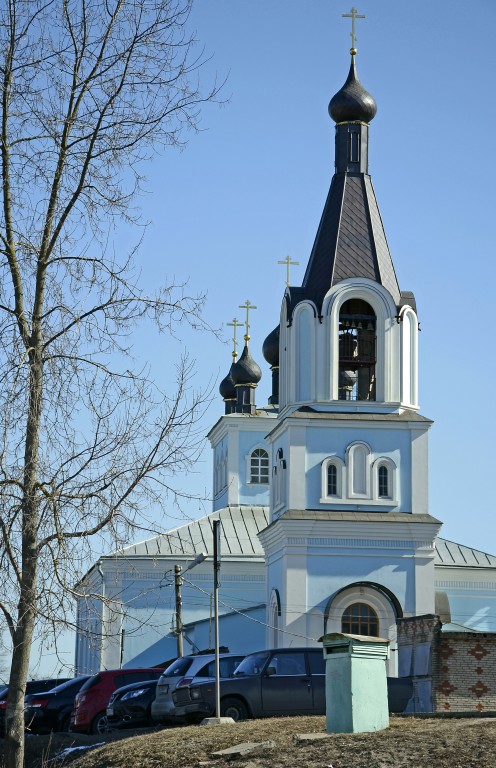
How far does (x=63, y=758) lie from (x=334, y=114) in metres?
22.0

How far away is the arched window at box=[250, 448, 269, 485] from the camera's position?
53.7 m

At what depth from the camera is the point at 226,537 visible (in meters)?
48.7

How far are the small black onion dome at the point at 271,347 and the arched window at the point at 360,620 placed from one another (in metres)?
18.3

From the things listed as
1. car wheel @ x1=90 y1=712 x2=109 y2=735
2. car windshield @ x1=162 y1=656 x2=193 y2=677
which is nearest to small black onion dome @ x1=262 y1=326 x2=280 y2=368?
car wheel @ x1=90 y1=712 x2=109 y2=735

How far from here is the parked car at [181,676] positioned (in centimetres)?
2073

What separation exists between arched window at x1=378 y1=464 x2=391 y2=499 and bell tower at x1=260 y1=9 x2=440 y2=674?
2 centimetres

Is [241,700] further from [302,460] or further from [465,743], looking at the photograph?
[302,460]

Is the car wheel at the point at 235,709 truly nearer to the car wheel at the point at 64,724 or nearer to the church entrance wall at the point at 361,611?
the car wheel at the point at 64,724

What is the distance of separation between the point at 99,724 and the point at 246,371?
111ft

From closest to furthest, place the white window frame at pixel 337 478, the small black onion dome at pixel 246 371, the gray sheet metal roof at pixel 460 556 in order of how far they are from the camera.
→ the white window frame at pixel 337 478 < the gray sheet metal roof at pixel 460 556 < the small black onion dome at pixel 246 371

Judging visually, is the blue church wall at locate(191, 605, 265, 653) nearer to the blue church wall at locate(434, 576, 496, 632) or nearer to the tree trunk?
the blue church wall at locate(434, 576, 496, 632)

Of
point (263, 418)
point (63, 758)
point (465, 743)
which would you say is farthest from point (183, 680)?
point (263, 418)

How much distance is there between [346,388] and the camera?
37.4 metres

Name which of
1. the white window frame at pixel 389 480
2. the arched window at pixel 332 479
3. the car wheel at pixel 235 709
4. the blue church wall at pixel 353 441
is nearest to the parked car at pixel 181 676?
the car wheel at pixel 235 709
